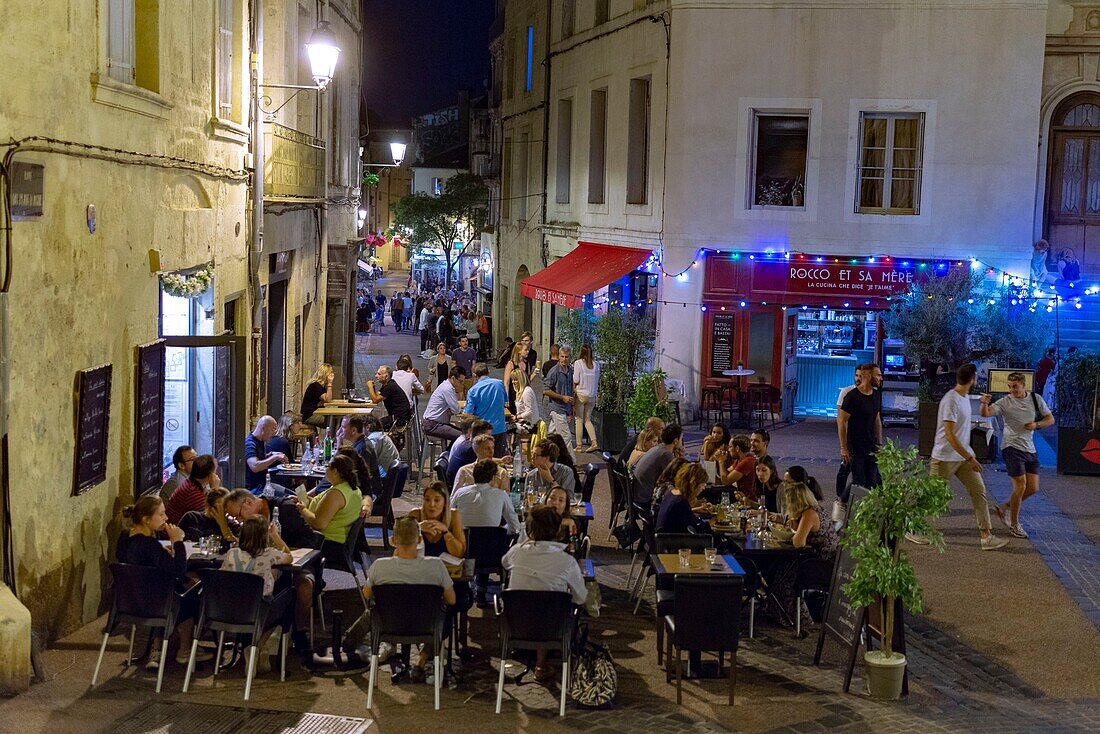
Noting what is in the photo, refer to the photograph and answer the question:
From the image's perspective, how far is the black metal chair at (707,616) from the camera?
8.65 metres

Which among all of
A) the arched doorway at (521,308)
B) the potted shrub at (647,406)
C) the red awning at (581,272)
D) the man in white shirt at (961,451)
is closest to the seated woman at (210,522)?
the man in white shirt at (961,451)

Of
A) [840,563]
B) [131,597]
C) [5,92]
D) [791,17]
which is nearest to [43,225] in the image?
[5,92]

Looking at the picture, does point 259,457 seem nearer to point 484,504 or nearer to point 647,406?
point 484,504

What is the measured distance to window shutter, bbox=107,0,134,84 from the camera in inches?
424

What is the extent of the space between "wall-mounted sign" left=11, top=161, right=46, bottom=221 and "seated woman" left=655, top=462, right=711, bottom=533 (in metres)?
5.12

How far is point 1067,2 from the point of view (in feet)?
69.8

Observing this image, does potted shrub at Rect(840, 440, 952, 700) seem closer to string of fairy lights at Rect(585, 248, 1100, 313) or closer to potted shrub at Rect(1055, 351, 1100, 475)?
potted shrub at Rect(1055, 351, 1100, 475)

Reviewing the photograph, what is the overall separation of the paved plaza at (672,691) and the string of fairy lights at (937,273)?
10.0 m

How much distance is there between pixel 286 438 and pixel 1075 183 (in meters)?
14.1

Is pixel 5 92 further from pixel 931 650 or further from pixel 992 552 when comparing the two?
pixel 992 552

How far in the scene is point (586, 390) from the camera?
19.5 meters

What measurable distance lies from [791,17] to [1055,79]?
435cm

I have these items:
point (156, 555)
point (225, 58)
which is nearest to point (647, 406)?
point (225, 58)

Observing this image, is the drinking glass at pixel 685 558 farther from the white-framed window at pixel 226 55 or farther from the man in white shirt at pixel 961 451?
the white-framed window at pixel 226 55
